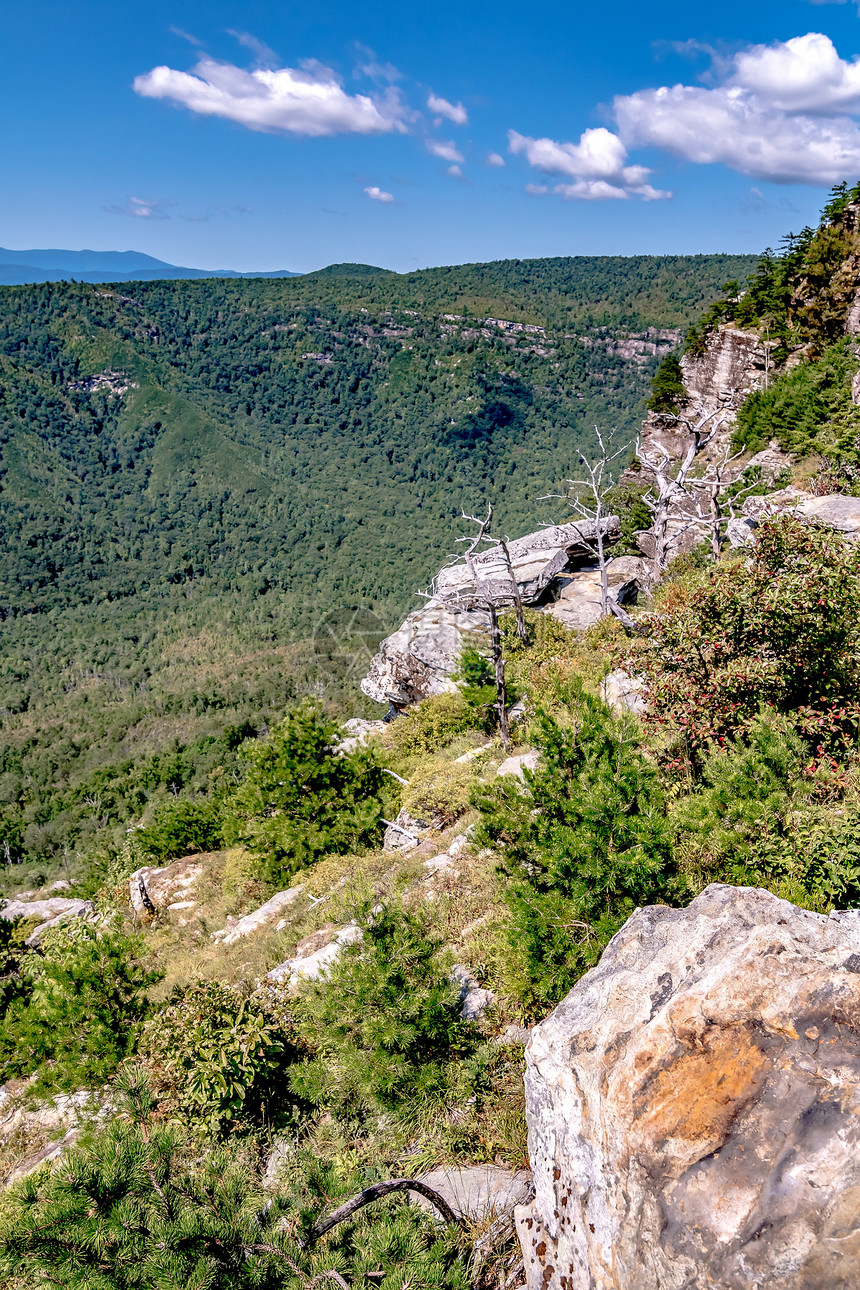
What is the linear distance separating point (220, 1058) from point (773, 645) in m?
8.63

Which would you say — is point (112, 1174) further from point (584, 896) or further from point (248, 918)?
point (248, 918)

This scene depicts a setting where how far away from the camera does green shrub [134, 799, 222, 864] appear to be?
25.2 metres

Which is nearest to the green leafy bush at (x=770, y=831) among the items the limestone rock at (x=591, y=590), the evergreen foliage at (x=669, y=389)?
the limestone rock at (x=591, y=590)

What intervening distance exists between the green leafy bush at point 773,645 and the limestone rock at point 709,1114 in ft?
16.5

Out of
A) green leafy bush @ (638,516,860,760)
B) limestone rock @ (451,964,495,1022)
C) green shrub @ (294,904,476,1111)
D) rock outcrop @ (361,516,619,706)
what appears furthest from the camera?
rock outcrop @ (361,516,619,706)

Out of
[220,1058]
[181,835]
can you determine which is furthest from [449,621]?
[220,1058]

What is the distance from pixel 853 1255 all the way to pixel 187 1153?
5605 millimetres

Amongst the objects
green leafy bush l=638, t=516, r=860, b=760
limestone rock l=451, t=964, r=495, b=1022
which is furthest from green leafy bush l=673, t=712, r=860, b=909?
limestone rock l=451, t=964, r=495, b=1022

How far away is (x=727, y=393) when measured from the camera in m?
37.7

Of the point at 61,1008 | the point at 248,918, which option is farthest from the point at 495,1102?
the point at 248,918

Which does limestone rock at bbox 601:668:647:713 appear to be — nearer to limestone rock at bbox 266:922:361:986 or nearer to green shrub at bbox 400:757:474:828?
green shrub at bbox 400:757:474:828

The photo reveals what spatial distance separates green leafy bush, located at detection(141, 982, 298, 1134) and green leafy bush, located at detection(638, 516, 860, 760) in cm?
659

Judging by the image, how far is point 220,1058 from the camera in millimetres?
7020

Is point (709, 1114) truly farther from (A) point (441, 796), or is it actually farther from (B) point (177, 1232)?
(A) point (441, 796)
